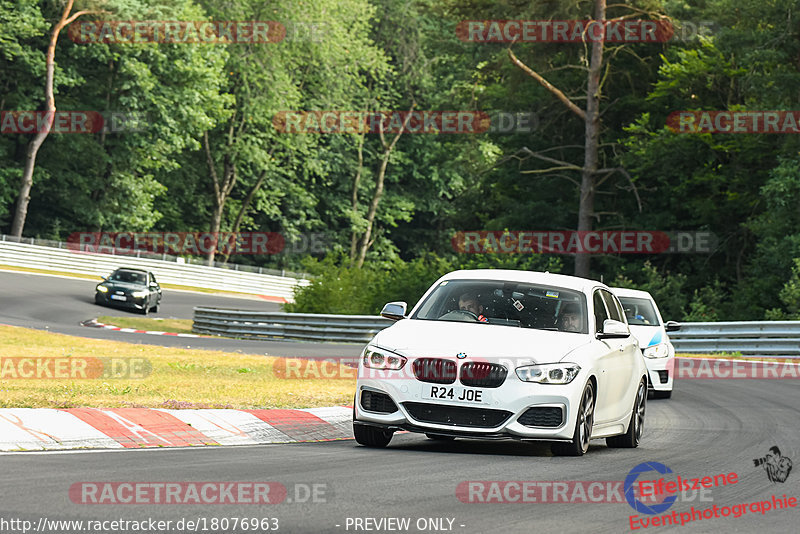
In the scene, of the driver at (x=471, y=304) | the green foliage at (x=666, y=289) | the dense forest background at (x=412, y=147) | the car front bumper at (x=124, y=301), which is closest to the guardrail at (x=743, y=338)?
the dense forest background at (x=412, y=147)

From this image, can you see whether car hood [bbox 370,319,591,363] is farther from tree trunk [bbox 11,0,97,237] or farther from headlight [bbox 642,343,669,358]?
tree trunk [bbox 11,0,97,237]

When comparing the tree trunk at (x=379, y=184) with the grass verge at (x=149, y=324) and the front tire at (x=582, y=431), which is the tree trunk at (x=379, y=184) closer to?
the grass verge at (x=149, y=324)

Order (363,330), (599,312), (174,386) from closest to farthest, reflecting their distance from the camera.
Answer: (599,312), (174,386), (363,330)

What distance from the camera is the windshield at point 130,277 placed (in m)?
43.7

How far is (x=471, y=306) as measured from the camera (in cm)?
1113

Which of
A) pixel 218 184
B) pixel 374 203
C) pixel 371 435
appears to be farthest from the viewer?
pixel 374 203

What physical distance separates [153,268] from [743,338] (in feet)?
126

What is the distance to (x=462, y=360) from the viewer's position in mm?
9852

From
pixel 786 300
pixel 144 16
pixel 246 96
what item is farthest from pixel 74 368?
pixel 246 96

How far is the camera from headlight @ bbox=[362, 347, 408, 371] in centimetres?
1004

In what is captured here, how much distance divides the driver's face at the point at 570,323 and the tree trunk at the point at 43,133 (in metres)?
51.9

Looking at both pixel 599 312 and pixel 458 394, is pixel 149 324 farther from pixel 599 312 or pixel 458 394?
pixel 458 394

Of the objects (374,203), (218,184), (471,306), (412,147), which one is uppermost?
(412,147)

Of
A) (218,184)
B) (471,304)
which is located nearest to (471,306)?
(471,304)
